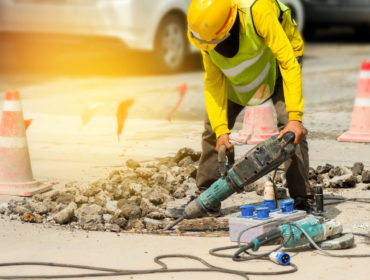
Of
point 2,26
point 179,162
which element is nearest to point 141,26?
point 2,26

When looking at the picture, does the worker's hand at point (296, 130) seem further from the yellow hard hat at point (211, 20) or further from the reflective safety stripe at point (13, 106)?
the reflective safety stripe at point (13, 106)

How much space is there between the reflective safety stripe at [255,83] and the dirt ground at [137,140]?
0.84m

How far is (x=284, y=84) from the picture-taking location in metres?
5.34

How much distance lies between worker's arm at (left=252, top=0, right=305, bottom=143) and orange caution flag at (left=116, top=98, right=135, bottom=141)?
365cm

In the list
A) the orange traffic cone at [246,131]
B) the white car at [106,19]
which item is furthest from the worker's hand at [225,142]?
the white car at [106,19]

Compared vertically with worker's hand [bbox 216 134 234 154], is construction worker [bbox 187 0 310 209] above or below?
above

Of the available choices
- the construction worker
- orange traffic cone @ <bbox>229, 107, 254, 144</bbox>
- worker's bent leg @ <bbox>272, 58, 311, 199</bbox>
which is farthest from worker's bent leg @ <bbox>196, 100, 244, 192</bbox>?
orange traffic cone @ <bbox>229, 107, 254, 144</bbox>

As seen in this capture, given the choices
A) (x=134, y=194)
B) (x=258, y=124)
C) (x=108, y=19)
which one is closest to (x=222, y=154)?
(x=134, y=194)

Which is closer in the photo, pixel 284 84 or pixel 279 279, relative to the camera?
pixel 279 279

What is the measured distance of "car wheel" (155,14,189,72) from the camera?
12719 mm

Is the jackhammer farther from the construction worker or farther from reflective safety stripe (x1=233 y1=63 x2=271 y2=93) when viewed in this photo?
reflective safety stripe (x1=233 y1=63 x2=271 y2=93)

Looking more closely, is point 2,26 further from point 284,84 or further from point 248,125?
point 284,84

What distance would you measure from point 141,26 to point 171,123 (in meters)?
3.24

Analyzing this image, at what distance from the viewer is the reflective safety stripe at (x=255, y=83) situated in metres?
5.69
